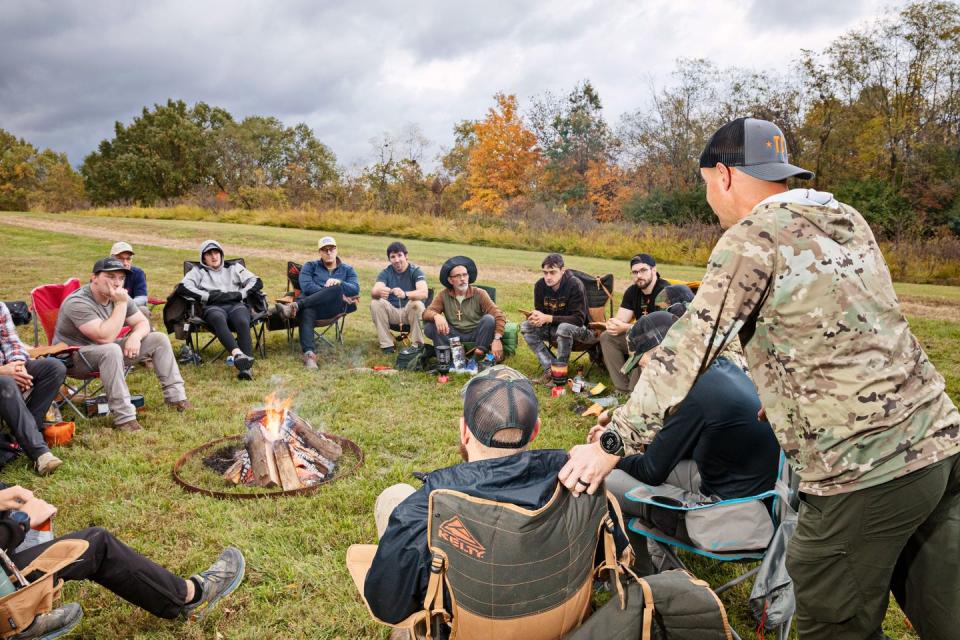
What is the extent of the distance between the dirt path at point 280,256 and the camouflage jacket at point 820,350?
1034 centimetres

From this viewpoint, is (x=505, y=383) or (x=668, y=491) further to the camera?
(x=668, y=491)

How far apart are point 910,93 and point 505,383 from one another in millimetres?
26782

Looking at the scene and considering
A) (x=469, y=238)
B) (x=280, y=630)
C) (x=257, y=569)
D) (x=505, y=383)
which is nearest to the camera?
(x=505, y=383)

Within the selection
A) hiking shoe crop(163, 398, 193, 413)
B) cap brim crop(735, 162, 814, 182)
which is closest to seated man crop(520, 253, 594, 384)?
hiking shoe crop(163, 398, 193, 413)

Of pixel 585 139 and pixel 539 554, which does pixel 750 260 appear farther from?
pixel 585 139

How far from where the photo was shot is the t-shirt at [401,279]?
7.35m

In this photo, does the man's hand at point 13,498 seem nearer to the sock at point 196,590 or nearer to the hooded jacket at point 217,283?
the sock at point 196,590

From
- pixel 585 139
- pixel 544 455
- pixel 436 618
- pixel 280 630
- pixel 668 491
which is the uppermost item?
pixel 585 139

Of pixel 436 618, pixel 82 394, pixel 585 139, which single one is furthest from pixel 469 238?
pixel 436 618

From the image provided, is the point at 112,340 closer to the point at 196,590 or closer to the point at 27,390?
the point at 27,390

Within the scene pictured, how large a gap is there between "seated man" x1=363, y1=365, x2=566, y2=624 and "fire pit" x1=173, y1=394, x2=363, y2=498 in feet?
7.27

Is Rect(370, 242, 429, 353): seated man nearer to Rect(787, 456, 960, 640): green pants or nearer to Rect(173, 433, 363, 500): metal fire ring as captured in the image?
Rect(173, 433, 363, 500): metal fire ring

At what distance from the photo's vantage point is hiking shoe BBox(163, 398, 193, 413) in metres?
5.20

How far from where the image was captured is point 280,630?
8.63 feet
